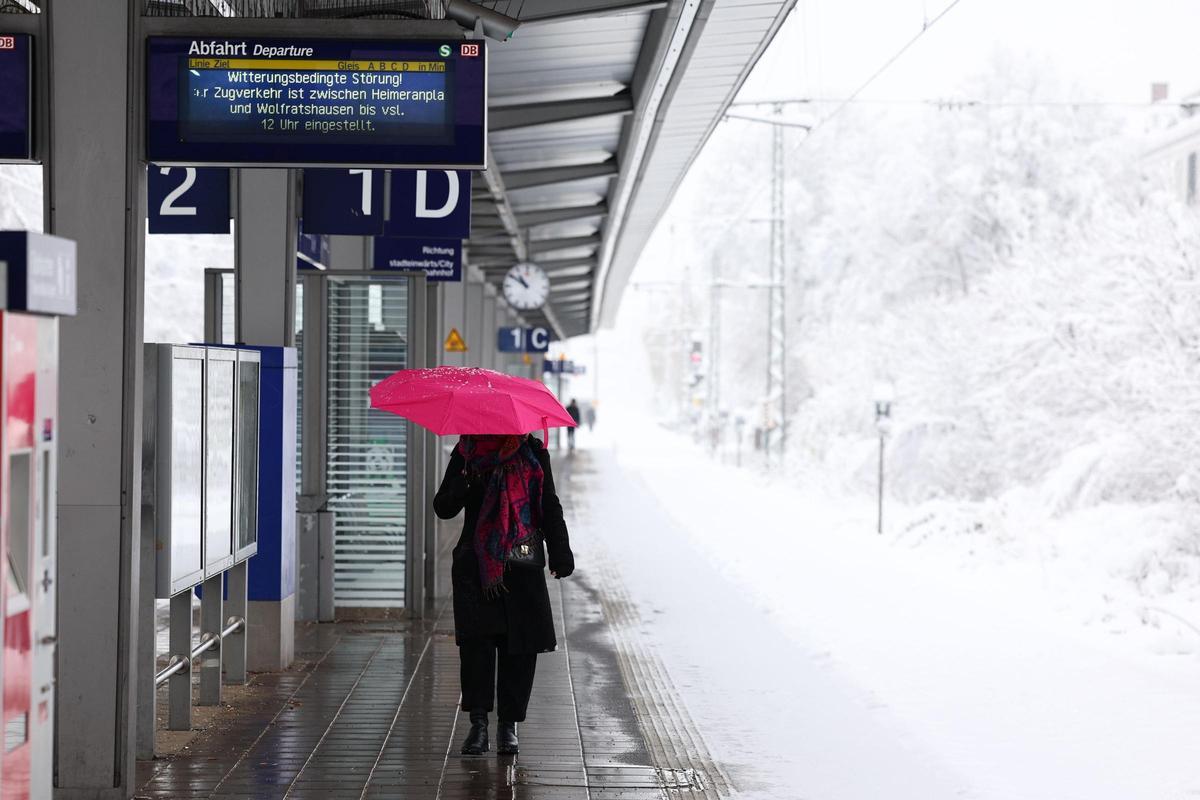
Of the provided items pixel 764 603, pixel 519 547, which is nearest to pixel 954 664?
pixel 764 603

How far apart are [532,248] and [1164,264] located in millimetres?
9230

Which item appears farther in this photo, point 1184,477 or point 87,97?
point 1184,477

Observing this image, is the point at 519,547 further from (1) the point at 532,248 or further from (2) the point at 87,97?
(1) the point at 532,248

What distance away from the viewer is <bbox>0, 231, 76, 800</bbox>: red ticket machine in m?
3.30

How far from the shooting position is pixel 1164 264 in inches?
725

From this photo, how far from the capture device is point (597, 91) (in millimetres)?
11703

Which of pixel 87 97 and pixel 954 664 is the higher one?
pixel 87 97

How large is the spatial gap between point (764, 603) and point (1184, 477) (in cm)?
649

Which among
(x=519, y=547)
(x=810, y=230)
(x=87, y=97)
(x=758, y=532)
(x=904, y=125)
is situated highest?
(x=904, y=125)

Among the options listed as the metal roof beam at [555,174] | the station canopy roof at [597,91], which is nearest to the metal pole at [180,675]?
the station canopy roof at [597,91]

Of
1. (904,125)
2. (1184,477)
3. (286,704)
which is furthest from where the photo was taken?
(904,125)

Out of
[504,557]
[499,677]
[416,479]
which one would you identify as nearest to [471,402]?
[504,557]

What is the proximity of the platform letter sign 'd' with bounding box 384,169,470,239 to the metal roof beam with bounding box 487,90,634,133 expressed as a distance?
6.46 ft

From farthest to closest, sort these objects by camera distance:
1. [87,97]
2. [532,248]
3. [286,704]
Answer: [532,248] < [286,704] < [87,97]
